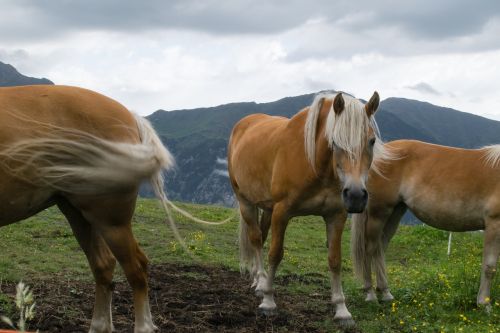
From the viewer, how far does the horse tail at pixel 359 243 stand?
318 inches

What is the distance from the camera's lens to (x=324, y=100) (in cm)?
674

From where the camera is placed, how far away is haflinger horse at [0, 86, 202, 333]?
13.8 ft

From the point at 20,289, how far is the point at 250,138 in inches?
261

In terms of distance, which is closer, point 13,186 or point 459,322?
point 13,186

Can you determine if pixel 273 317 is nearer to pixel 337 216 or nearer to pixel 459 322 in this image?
pixel 337 216

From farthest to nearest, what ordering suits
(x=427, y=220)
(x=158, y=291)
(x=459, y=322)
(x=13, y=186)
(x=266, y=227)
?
(x=266, y=227)
(x=427, y=220)
(x=158, y=291)
(x=459, y=322)
(x=13, y=186)

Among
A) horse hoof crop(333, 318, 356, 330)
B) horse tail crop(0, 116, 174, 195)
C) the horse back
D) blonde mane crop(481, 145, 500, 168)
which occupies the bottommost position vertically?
horse hoof crop(333, 318, 356, 330)

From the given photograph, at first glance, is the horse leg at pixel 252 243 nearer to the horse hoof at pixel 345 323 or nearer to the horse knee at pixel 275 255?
the horse knee at pixel 275 255

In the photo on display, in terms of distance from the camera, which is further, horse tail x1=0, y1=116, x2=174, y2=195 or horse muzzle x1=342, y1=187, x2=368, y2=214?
horse muzzle x1=342, y1=187, x2=368, y2=214

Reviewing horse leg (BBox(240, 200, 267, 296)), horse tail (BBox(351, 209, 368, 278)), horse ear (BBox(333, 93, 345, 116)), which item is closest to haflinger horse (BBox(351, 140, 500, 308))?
horse tail (BBox(351, 209, 368, 278))

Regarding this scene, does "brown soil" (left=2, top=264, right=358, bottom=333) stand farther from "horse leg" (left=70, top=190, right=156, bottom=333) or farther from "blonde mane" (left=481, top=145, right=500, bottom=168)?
"blonde mane" (left=481, top=145, right=500, bottom=168)

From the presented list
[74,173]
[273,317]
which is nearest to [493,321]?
[273,317]

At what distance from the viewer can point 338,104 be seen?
608 centimetres

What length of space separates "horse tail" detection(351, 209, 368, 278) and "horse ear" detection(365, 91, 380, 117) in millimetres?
2206
